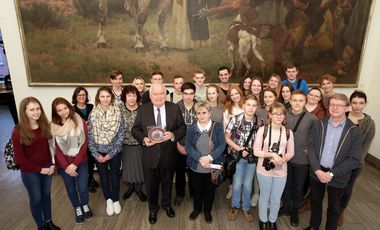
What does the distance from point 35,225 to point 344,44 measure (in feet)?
22.9

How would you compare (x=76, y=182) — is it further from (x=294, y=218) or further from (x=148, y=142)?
(x=294, y=218)

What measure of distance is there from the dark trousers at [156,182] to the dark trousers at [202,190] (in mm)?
385

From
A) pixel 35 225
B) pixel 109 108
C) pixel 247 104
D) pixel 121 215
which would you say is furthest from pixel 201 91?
pixel 35 225

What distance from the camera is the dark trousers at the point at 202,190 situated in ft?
11.8

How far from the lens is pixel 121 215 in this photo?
4.03 metres

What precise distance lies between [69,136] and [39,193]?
808mm

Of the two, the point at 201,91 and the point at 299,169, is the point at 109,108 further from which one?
the point at 299,169

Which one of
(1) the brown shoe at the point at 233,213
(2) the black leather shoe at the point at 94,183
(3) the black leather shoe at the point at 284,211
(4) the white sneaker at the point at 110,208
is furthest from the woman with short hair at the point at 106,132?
(3) the black leather shoe at the point at 284,211

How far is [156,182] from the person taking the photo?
12.2 ft

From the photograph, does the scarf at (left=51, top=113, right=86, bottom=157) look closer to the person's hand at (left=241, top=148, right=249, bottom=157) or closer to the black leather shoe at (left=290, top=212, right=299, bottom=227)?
the person's hand at (left=241, top=148, right=249, bottom=157)

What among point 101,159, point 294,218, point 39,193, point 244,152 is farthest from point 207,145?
point 39,193

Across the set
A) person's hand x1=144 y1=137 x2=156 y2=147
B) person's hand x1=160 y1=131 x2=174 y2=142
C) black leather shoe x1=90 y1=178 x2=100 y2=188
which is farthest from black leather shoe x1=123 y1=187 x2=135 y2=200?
person's hand x1=160 y1=131 x2=174 y2=142

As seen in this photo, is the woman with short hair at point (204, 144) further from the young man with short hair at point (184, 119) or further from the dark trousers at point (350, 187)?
the dark trousers at point (350, 187)

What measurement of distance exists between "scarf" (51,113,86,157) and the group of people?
12 millimetres
